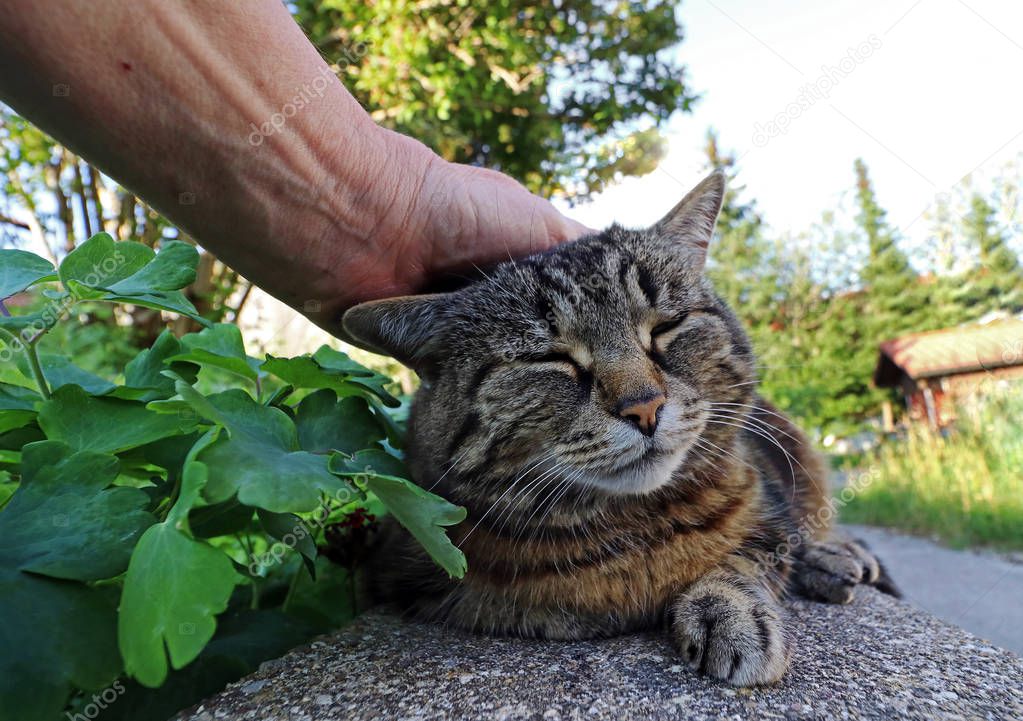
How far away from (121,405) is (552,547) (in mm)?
856

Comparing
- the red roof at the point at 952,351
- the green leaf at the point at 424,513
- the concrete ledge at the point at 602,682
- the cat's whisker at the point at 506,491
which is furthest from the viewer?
the red roof at the point at 952,351

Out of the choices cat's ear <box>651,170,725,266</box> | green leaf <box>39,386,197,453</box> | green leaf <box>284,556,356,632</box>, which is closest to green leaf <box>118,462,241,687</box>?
green leaf <box>39,386,197,453</box>

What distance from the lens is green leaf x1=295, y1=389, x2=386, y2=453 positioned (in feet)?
3.54

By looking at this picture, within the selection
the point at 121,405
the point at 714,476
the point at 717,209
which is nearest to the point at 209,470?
the point at 121,405

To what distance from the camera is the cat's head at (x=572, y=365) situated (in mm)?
1320

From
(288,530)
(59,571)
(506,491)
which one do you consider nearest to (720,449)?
(506,491)

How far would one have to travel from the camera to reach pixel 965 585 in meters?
4.04

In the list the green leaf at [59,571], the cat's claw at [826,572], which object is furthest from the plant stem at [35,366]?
the cat's claw at [826,572]

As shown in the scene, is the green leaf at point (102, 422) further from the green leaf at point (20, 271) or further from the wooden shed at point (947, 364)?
the wooden shed at point (947, 364)

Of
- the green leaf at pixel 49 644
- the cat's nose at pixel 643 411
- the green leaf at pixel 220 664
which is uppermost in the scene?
the cat's nose at pixel 643 411

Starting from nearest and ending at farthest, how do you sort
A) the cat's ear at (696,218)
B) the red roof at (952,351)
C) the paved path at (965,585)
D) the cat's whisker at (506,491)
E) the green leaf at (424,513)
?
the green leaf at (424,513) → the cat's whisker at (506,491) → the cat's ear at (696,218) → the paved path at (965,585) → the red roof at (952,351)

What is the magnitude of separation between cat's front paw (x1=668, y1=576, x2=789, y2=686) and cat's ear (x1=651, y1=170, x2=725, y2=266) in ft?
2.92

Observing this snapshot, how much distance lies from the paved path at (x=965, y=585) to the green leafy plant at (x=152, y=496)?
117 inches

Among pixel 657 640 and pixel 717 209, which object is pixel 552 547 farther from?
pixel 717 209
